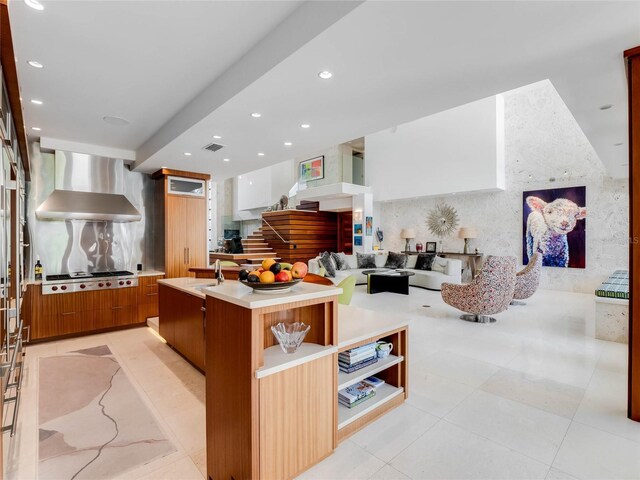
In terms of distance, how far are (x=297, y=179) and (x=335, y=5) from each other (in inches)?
455

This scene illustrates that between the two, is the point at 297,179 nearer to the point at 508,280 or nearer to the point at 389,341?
the point at 508,280

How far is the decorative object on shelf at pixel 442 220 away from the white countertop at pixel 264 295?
8.31 meters

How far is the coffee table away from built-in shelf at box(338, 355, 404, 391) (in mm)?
4816

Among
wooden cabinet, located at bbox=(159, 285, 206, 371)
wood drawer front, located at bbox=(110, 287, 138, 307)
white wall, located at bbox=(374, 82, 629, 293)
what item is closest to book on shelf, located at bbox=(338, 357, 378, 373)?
wooden cabinet, located at bbox=(159, 285, 206, 371)

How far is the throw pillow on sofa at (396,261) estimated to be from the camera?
880 centimetres

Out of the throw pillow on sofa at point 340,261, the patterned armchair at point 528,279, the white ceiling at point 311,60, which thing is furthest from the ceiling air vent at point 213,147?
the patterned armchair at point 528,279

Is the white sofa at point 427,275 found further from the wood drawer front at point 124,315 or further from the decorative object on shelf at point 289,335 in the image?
the decorative object on shelf at point 289,335

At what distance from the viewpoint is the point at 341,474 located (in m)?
A: 1.73

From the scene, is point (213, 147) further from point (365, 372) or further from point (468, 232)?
point (468, 232)

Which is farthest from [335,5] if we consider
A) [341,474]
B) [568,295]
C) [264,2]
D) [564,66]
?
[568,295]

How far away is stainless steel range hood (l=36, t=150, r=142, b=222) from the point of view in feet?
14.8

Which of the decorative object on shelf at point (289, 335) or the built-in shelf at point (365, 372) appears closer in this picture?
the decorative object on shelf at point (289, 335)

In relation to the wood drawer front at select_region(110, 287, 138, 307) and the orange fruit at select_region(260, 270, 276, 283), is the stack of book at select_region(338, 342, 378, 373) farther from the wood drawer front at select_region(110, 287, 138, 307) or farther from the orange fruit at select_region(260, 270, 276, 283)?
the wood drawer front at select_region(110, 287, 138, 307)

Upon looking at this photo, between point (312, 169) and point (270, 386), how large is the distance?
465 inches
